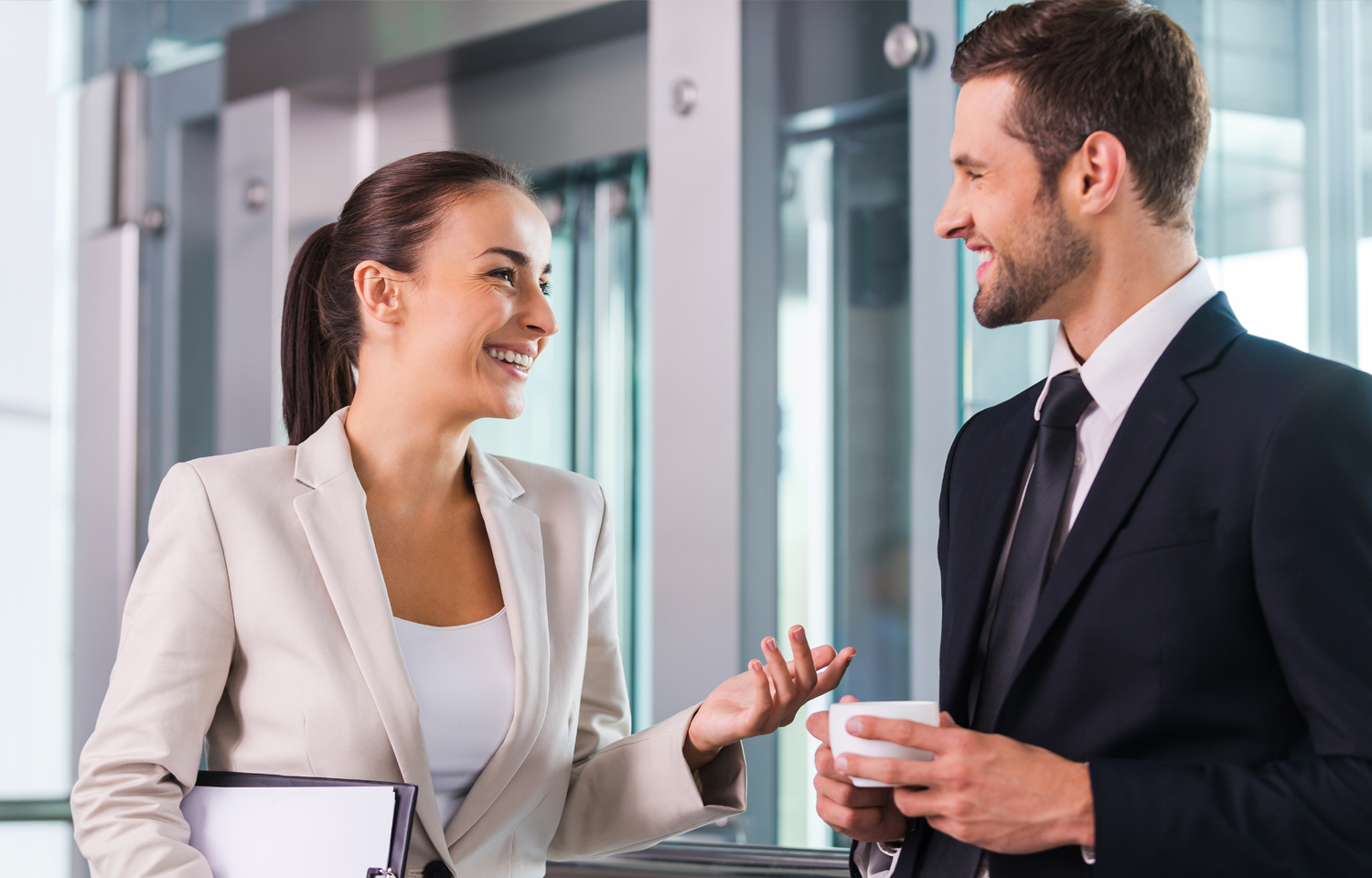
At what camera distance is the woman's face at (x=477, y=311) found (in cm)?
200

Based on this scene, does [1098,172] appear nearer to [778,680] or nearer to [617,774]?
[778,680]

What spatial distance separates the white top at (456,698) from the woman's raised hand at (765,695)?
0.29m

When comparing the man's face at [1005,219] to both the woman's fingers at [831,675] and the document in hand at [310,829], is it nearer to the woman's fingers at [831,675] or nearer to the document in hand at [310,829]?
the woman's fingers at [831,675]

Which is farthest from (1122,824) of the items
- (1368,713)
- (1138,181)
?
(1138,181)

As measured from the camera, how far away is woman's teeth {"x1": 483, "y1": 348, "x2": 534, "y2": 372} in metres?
2.04

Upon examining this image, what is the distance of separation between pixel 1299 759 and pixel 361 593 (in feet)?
3.96

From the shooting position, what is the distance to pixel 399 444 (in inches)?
80.5

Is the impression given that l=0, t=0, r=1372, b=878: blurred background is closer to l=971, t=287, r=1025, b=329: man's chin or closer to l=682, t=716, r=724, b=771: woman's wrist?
l=682, t=716, r=724, b=771: woman's wrist

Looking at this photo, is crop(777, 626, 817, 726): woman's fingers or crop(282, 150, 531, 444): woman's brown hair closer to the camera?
crop(777, 626, 817, 726): woman's fingers

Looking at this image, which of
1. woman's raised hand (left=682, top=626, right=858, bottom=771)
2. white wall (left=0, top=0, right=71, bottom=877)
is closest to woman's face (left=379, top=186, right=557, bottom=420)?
woman's raised hand (left=682, top=626, right=858, bottom=771)

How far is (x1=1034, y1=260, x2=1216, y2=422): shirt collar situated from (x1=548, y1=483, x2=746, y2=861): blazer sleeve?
77 centimetres

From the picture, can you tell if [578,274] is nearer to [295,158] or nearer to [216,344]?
[295,158]

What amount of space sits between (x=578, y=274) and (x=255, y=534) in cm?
156

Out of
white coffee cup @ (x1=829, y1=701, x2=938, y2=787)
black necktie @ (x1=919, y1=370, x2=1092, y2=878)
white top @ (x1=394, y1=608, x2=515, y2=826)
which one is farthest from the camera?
white top @ (x1=394, y1=608, x2=515, y2=826)
